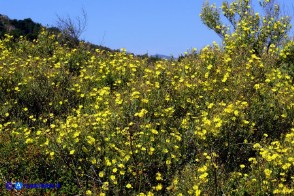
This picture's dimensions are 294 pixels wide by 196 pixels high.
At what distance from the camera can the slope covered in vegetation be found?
19.1 feet

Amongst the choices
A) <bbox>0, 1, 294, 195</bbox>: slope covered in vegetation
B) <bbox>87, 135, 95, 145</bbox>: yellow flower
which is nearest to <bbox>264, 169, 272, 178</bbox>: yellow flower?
<bbox>0, 1, 294, 195</bbox>: slope covered in vegetation

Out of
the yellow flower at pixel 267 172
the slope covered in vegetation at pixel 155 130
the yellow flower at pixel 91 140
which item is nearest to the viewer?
the yellow flower at pixel 267 172

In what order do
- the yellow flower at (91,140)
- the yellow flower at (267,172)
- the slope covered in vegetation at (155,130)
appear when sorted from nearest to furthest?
the yellow flower at (267,172) < the slope covered in vegetation at (155,130) < the yellow flower at (91,140)

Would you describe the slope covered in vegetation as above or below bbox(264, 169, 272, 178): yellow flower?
above

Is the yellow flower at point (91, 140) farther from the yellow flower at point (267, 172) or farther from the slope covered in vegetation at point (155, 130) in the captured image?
the yellow flower at point (267, 172)

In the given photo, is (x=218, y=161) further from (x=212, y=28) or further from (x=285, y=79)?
(x=212, y=28)

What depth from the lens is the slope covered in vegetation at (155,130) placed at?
584cm

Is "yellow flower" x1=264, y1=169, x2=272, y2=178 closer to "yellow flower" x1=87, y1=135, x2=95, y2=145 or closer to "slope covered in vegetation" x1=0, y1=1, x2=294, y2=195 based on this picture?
"slope covered in vegetation" x1=0, y1=1, x2=294, y2=195

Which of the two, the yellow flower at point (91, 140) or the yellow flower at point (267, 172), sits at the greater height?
the yellow flower at point (91, 140)

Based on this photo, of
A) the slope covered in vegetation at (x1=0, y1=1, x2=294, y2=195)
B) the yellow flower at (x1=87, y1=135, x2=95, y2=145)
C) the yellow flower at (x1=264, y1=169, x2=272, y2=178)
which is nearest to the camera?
the yellow flower at (x1=264, y1=169, x2=272, y2=178)

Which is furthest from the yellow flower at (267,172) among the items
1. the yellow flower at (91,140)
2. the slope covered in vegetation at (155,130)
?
the yellow flower at (91,140)

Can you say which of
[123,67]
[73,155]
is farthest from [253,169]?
[123,67]

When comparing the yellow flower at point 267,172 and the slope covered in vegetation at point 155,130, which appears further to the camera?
the slope covered in vegetation at point 155,130

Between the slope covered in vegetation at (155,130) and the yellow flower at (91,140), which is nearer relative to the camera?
the slope covered in vegetation at (155,130)
